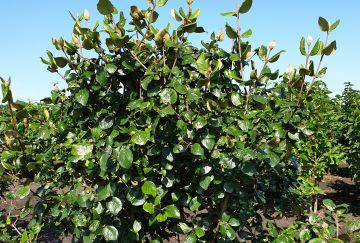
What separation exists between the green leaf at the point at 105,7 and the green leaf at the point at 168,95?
0.45 metres

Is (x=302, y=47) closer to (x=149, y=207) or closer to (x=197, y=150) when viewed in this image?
(x=197, y=150)

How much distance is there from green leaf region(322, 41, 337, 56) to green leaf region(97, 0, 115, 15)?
3.31 feet

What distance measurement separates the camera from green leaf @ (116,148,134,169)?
163 centimetres

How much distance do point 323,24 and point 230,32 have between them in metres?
0.44

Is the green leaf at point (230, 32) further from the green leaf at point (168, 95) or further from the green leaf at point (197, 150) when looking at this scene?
the green leaf at point (197, 150)

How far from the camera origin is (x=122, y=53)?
195 centimetres

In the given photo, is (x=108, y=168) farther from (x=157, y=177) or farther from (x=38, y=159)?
(x=38, y=159)

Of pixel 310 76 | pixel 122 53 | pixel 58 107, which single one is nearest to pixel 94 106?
pixel 58 107

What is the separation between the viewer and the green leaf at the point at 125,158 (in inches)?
64.2

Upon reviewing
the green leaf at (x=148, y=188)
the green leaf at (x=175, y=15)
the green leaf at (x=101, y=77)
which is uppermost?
the green leaf at (x=175, y=15)

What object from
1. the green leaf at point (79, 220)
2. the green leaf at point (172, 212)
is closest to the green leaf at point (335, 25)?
the green leaf at point (172, 212)

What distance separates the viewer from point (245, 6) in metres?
1.83

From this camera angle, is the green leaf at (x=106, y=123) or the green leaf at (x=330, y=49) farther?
the green leaf at (x=106, y=123)

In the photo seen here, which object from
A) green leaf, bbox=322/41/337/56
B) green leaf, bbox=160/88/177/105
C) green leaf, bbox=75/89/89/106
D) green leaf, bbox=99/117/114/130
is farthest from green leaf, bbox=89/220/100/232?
green leaf, bbox=322/41/337/56
